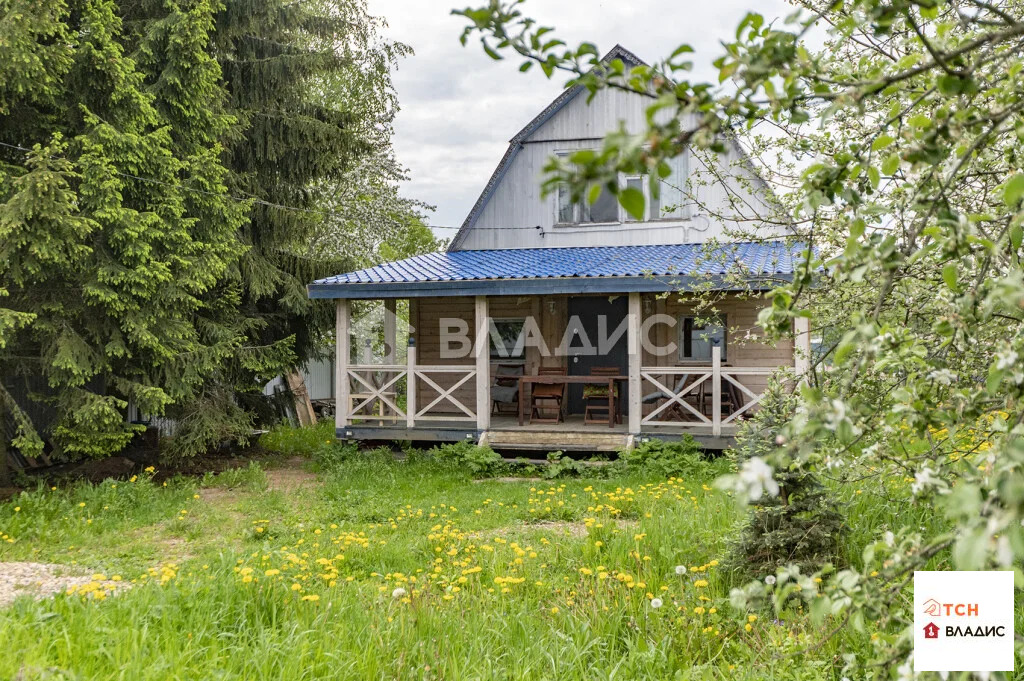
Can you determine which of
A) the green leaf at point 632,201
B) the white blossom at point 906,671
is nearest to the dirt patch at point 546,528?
the white blossom at point 906,671

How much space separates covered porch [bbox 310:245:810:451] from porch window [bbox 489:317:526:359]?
20 millimetres

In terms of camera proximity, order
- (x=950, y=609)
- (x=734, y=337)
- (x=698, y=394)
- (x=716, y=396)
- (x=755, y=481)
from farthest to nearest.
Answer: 1. (x=734, y=337)
2. (x=698, y=394)
3. (x=716, y=396)
4. (x=950, y=609)
5. (x=755, y=481)

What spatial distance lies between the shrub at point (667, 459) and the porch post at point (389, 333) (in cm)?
460

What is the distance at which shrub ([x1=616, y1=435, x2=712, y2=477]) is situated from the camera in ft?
33.7

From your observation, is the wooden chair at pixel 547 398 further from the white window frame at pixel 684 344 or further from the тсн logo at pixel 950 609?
the тсн logo at pixel 950 609

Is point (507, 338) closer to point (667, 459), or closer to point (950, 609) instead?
point (667, 459)

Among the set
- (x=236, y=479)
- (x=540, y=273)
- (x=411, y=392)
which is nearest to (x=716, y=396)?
(x=540, y=273)

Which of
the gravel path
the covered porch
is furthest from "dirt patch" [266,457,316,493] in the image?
the gravel path

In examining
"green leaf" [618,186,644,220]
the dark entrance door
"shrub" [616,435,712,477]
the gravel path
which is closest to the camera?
"green leaf" [618,186,644,220]

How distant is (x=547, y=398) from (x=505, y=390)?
3.21 feet

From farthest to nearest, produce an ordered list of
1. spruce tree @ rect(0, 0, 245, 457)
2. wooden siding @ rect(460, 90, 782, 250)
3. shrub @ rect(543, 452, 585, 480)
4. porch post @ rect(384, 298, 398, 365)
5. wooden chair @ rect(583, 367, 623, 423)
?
wooden siding @ rect(460, 90, 782, 250) < porch post @ rect(384, 298, 398, 365) < wooden chair @ rect(583, 367, 623, 423) < shrub @ rect(543, 452, 585, 480) < spruce tree @ rect(0, 0, 245, 457)

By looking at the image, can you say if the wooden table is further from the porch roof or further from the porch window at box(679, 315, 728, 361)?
the porch window at box(679, 315, 728, 361)

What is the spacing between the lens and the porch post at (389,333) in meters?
13.6

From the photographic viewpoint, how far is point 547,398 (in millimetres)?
12828
